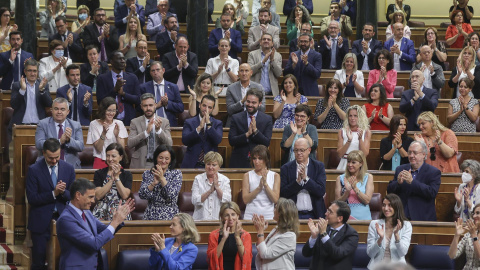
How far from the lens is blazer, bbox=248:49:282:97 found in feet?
31.4

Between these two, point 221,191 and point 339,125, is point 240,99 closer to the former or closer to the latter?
point 339,125

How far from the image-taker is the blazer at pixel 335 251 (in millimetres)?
6012

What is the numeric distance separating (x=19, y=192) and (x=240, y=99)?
87.0 inches

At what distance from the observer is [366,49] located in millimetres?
10531

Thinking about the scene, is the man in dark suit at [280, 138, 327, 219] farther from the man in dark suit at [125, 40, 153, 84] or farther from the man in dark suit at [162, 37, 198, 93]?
the man in dark suit at [125, 40, 153, 84]

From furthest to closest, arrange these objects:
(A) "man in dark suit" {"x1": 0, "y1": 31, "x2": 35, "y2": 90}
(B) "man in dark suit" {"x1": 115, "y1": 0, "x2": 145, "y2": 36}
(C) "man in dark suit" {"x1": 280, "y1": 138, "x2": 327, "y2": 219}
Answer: (B) "man in dark suit" {"x1": 115, "y1": 0, "x2": 145, "y2": 36} < (A) "man in dark suit" {"x1": 0, "y1": 31, "x2": 35, "y2": 90} < (C) "man in dark suit" {"x1": 280, "y1": 138, "x2": 327, "y2": 219}

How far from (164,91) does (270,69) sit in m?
1.33

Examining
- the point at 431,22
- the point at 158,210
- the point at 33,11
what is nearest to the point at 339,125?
the point at 158,210

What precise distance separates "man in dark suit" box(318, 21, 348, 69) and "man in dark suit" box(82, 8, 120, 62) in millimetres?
2305

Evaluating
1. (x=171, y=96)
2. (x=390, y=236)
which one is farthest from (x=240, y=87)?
(x=390, y=236)

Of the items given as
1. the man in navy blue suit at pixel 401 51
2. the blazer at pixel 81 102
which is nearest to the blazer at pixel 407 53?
the man in navy blue suit at pixel 401 51

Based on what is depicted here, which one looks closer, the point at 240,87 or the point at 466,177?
the point at 466,177

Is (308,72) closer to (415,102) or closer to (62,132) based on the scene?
(415,102)

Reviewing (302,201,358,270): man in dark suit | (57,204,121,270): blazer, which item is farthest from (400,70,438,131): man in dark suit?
(57,204,121,270): blazer
